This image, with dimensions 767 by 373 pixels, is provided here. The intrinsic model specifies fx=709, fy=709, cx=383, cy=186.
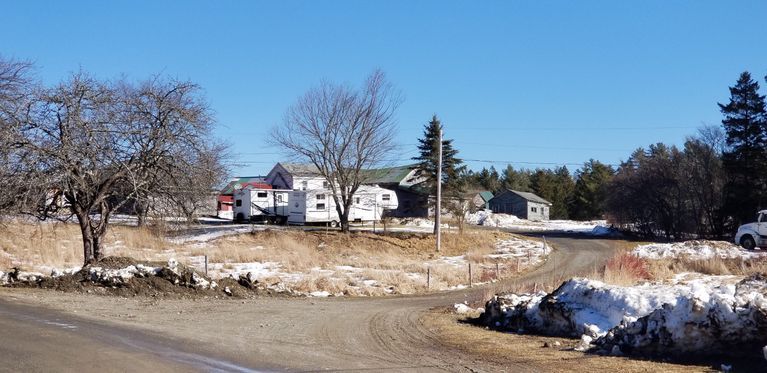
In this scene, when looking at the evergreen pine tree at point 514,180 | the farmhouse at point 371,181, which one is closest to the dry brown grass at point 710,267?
the farmhouse at point 371,181

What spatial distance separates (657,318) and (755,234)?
34543 mm

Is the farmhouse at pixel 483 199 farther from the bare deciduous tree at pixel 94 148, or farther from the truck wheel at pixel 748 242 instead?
the bare deciduous tree at pixel 94 148

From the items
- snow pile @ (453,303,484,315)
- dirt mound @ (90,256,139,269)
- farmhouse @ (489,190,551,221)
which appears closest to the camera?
snow pile @ (453,303,484,315)

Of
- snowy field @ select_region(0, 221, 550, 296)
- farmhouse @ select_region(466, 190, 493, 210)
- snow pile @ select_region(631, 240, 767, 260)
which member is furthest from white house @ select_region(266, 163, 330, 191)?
snow pile @ select_region(631, 240, 767, 260)

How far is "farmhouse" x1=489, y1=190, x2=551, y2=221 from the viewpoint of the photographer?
94250 mm

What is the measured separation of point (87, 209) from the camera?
853 inches

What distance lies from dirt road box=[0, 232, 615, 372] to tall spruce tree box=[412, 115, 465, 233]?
36507 millimetres

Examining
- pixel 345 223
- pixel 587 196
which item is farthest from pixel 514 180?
pixel 345 223

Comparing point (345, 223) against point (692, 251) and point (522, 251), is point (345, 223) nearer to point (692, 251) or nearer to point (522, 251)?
point (522, 251)

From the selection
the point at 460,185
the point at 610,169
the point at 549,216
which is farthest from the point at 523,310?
the point at 610,169

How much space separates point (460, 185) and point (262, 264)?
2819 cm

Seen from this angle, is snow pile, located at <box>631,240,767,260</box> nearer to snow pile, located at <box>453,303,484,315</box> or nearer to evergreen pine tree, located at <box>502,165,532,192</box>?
snow pile, located at <box>453,303,484,315</box>

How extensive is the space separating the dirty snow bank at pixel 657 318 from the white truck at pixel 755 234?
31.1m

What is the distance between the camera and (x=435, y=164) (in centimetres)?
5791
